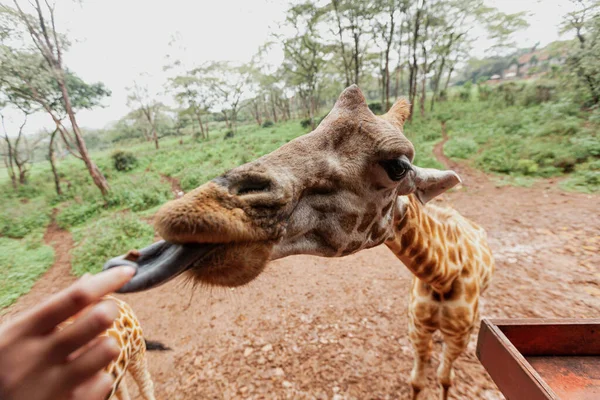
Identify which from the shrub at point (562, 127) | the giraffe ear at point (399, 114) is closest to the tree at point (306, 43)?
the shrub at point (562, 127)

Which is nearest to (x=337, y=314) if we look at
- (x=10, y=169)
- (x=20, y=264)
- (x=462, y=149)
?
(x=20, y=264)

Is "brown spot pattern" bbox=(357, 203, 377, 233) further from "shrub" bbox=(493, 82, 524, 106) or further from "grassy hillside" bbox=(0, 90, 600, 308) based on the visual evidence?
"shrub" bbox=(493, 82, 524, 106)

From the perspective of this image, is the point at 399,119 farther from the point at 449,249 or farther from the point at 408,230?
the point at 449,249

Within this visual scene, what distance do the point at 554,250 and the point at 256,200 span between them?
25.6 ft

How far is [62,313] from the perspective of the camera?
0.78 meters

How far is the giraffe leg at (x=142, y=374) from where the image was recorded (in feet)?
11.0

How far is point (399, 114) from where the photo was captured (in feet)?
7.65

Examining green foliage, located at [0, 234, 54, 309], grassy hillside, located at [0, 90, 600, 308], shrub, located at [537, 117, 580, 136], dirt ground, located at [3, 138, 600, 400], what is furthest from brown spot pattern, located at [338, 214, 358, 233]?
shrub, located at [537, 117, 580, 136]

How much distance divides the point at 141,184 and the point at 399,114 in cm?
1363

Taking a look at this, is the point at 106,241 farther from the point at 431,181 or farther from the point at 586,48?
the point at 586,48

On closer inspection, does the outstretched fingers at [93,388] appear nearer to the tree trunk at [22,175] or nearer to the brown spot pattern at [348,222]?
the brown spot pattern at [348,222]

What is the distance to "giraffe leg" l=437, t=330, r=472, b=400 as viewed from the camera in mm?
2799

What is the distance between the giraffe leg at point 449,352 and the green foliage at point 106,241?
7.64m

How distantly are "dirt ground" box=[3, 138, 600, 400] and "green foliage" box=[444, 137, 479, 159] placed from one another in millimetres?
6552
